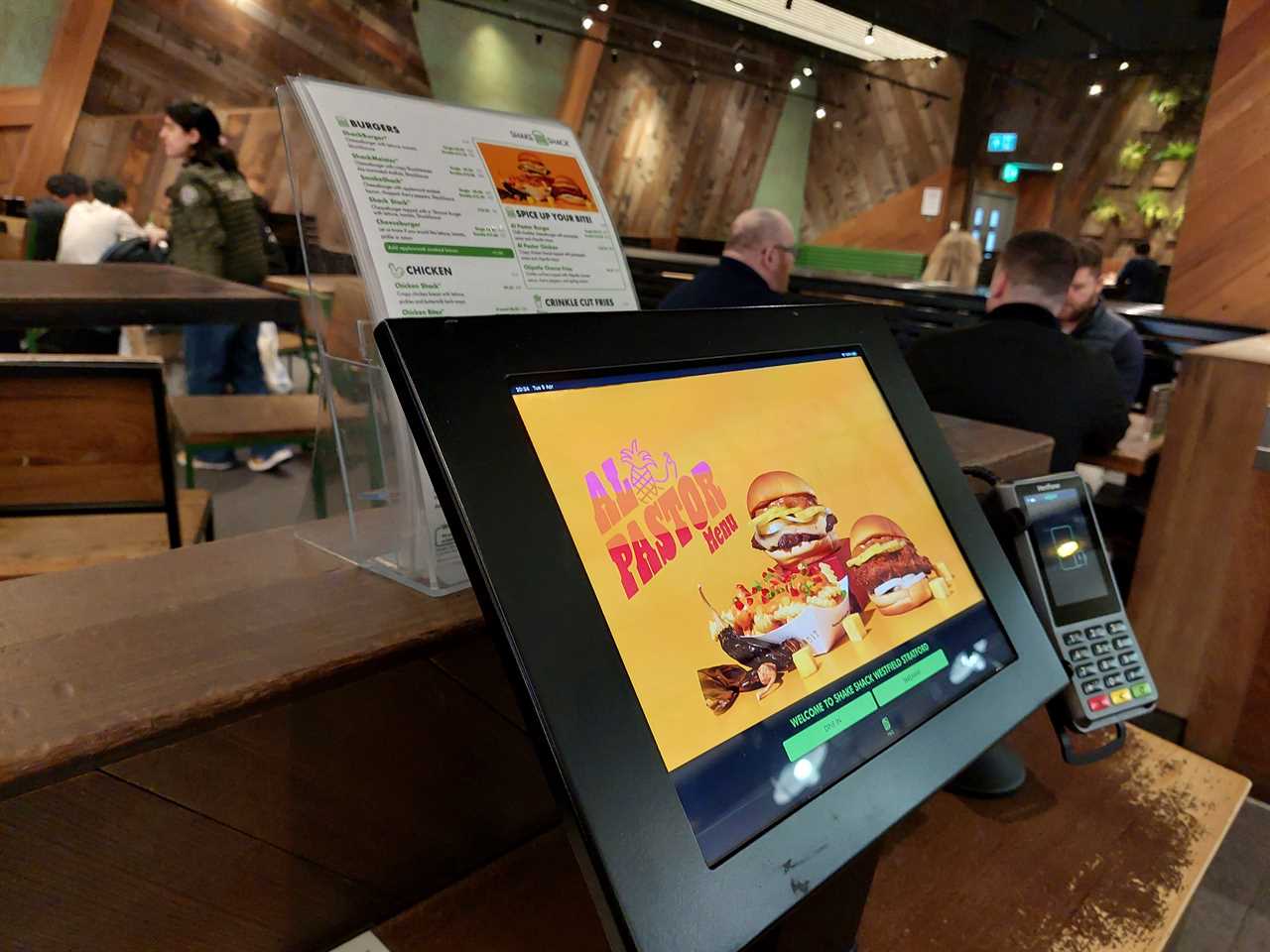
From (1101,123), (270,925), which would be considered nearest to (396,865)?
(270,925)

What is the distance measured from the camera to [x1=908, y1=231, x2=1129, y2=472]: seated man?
7.79 feet

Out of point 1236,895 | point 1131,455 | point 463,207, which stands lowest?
point 1236,895

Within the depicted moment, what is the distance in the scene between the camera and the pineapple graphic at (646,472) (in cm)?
50

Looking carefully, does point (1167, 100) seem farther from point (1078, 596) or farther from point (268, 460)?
point (1078, 596)

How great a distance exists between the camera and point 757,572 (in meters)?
0.54

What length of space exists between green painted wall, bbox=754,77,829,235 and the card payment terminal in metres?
11.1

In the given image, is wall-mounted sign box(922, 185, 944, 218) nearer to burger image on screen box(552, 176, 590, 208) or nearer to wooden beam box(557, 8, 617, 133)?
wooden beam box(557, 8, 617, 133)

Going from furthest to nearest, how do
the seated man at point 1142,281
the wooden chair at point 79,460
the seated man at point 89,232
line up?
the seated man at point 1142,281, the seated man at point 89,232, the wooden chair at point 79,460

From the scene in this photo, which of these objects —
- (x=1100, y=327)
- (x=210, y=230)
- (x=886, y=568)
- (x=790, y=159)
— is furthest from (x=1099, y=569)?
(x=790, y=159)

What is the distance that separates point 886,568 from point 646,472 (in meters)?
0.22

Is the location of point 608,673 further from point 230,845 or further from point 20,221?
point 20,221

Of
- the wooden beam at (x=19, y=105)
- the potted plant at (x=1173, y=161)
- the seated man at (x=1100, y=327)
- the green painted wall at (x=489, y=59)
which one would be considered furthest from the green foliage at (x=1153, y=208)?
the wooden beam at (x=19, y=105)

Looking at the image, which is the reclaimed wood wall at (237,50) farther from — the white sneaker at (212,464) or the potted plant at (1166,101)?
the potted plant at (1166,101)

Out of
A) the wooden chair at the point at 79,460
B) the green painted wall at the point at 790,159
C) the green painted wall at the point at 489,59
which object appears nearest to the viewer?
the wooden chair at the point at 79,460
